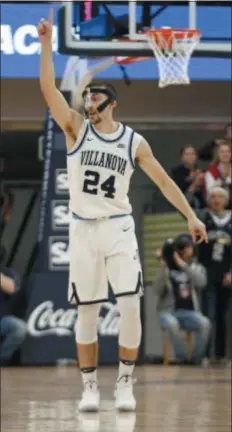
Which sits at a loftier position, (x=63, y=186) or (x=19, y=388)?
(x=63, y=186)

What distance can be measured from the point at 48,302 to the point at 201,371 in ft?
7.21

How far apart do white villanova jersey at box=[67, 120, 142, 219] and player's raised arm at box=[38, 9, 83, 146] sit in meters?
0.09

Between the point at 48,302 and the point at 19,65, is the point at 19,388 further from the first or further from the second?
the point at 19,65

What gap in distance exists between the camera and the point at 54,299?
14000 mm

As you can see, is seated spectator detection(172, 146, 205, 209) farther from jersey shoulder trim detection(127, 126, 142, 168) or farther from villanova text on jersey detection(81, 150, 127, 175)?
villanova text on jersey detection(81, 150, 127, 175)

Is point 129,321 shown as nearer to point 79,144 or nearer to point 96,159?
point 96,159

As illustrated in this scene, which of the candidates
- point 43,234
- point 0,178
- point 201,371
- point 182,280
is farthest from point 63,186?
point 0,178

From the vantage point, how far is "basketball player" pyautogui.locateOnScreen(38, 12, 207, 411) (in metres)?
7.41

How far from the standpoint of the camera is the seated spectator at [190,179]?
14946 millimetres

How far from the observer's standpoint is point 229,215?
47.3 feet

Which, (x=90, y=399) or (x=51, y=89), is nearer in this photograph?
(x=51, y=89)

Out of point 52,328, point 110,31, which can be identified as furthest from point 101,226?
point 52,328

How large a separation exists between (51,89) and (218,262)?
7.63m

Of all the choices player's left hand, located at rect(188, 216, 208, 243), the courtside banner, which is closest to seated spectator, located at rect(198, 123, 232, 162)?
the courtside banner
